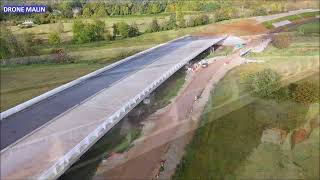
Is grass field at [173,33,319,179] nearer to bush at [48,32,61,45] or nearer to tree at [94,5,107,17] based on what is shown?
tree at [94,5,107,17]

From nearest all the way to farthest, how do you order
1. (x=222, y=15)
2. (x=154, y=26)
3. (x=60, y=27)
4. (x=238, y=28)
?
(x=60, y=27)
(x=154, y=26)
(x=222, y=15)
(x=238, y=28)

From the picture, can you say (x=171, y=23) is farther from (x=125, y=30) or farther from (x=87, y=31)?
(x=87, y=31)

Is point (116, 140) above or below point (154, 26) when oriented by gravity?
below

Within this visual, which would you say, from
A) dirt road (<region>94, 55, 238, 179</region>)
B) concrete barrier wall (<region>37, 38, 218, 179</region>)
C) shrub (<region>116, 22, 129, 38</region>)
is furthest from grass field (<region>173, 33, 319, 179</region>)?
shrub (<region>116, 22, 129, 38</region>)

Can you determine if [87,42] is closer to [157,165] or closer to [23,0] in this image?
[23,0]

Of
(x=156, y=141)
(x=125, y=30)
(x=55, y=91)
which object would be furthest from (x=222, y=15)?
(x=55, y=91)

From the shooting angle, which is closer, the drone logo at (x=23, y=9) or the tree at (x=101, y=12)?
the drone logo at (x=23, y=9)

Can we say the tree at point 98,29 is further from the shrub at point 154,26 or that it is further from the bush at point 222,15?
the bush at point 222,15

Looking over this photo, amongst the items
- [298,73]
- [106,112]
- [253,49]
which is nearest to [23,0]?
[106,112]

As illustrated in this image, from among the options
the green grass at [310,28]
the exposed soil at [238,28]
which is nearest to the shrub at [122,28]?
the exposed soil at [238,28]
